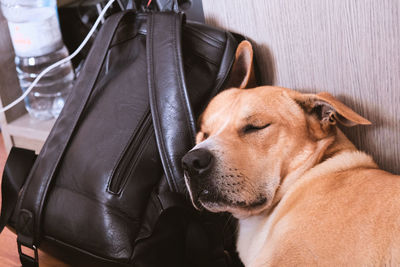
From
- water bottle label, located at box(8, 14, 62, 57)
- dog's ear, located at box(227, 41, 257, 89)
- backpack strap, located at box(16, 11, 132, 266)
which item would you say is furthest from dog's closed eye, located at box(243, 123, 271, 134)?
water bottle label, located at box(8, 14, 62, 57)

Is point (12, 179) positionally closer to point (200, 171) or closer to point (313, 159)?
point (200, 171)

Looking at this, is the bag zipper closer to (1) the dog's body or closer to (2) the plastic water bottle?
(1) the dog's body

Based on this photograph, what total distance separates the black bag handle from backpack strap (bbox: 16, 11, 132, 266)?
23cm

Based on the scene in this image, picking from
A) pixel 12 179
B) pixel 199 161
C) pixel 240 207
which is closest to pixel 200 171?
pixel 199 161

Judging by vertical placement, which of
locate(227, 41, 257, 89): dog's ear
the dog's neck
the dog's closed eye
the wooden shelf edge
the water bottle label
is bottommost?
the wooden shelf edge

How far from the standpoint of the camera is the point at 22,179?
1.54 metres

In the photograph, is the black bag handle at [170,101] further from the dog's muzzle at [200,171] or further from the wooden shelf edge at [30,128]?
the wooden shelf edge at [30,128]

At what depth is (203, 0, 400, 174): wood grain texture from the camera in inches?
48.2

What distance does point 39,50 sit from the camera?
83.6 inches

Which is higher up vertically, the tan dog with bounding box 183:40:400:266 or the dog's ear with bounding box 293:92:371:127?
the dog's ear with bounding box 293:92:371:127

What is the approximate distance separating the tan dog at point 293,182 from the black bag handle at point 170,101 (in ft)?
0.23

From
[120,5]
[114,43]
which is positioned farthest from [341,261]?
[120,5]

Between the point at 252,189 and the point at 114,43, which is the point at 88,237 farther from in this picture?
the point at 114,43

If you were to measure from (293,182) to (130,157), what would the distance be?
510mm
